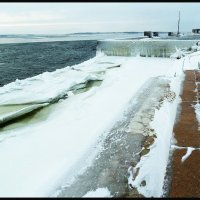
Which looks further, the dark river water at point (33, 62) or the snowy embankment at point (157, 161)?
the dark river water at point (33, 62)

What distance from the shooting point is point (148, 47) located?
→ 68.4 ft

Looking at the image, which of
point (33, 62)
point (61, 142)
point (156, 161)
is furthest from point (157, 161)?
point (33, 62)

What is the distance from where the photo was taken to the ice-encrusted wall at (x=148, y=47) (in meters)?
20.4

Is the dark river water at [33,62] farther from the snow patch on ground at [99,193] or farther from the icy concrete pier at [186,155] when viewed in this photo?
the snow patch on ground at [99,193]

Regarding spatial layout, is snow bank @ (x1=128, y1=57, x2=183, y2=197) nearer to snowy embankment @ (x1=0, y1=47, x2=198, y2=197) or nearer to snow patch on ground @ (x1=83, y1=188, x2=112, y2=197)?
snowy embankment @ (x1=0, y1=47, x2=198, y2=197)

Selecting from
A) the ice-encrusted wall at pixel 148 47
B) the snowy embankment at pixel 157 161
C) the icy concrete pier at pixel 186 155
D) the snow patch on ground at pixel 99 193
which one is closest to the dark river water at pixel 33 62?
the ice-encrusted wall at pixel 148 47

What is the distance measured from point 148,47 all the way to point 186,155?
1817cm

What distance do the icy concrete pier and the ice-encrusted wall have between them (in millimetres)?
15527

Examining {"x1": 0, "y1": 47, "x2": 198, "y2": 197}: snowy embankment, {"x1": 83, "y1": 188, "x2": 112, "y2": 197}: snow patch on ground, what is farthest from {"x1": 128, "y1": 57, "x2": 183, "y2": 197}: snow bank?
{"x1": 83, "y1": 188, "x2": 112, "y2": 197}: snow patch on ground

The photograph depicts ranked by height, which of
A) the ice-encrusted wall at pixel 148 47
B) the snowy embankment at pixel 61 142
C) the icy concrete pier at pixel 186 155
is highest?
the ice-encrusted wall at pixel 148 47

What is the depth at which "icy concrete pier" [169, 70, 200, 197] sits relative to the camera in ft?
9.61

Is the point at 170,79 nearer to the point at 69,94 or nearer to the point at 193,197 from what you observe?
the point at 69,94

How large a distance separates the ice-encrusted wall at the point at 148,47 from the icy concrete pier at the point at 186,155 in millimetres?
15527

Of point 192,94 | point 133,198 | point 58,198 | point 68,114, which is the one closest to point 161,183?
point 133,198
